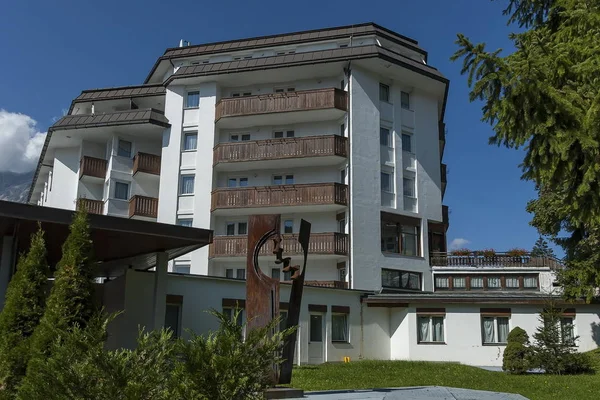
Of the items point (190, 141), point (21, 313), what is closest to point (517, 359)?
point (21, 313)

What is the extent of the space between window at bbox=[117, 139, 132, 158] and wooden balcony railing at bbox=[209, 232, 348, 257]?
29.5 feet

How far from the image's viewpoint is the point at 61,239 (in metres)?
17.4

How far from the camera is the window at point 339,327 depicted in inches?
1143

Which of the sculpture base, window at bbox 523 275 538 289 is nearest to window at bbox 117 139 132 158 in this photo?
window at bbox 523 275 538 289

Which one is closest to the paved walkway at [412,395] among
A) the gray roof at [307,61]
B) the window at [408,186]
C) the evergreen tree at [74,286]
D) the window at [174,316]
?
the evergreen tree at [74,286]

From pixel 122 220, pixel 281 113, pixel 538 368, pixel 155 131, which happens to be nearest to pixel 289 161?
pixel 281 113

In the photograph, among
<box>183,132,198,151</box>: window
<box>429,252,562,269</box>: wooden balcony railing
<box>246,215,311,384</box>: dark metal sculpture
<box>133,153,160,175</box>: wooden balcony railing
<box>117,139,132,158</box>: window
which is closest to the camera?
<box>246,215,311,384</box>: dark metal sculpture

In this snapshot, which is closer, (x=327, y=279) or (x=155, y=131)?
(x=327, y=279)

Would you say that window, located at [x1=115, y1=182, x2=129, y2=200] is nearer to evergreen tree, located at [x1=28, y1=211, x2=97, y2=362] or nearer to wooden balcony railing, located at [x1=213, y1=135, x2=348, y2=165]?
wooden balcony railing, located at [x1=213, y1=135, x2=348, y2=165]

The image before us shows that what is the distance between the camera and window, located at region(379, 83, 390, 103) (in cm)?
3608

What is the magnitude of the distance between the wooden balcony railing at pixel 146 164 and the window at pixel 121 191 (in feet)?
4.36

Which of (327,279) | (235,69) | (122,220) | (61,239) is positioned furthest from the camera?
(235,69)

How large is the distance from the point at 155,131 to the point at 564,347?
84.3 feet

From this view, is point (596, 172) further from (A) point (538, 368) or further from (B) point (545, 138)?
(A) point (538, 368)
